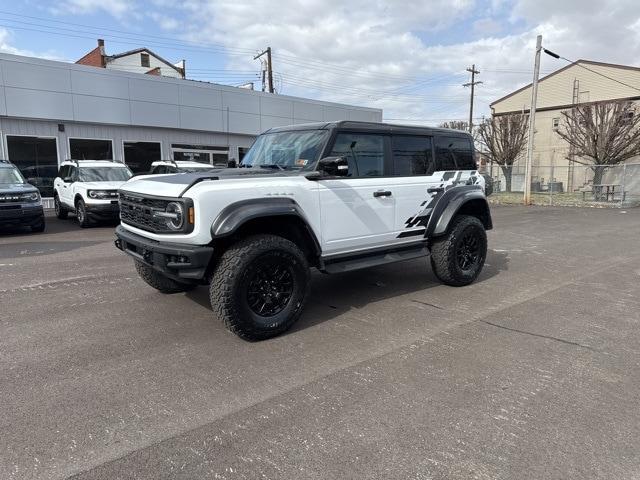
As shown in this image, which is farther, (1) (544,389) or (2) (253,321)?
(2) (253,321)

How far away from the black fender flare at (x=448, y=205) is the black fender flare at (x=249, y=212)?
83.3 inches

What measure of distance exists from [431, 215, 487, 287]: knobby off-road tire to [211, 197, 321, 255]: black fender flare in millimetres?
2284

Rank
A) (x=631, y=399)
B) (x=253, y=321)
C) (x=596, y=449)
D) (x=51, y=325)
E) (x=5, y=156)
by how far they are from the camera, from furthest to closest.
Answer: (x=5, y=156) < (x=51, y=325) < (x=253, y=321) < (x=631, y=399) < (x=596, y=449)

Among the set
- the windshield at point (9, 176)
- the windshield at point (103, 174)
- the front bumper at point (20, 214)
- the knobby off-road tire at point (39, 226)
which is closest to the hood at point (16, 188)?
the windshield at point (9, 176)

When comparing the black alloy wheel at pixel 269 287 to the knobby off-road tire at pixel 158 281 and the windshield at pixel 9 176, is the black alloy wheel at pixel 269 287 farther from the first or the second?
the windshield at pixel 9 176

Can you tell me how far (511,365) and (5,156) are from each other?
17428 millimetres

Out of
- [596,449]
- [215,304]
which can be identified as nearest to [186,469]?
[215,304]

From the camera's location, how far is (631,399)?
3.26 metres

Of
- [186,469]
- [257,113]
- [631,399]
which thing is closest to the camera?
[186,469]

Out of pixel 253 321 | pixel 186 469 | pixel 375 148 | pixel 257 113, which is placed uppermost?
pixel 257 113

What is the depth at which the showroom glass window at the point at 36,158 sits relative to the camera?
15867 millimetres

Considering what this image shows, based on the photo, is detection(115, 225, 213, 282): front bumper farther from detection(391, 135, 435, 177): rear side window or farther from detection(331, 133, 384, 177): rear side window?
detection(391, 135, 435, 177): rear side window

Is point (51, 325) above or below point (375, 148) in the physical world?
below

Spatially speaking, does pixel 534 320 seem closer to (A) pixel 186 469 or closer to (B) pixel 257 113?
(A) pixel 186 469
